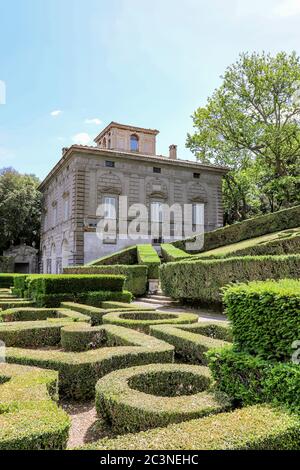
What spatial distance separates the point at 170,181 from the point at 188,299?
18.7 meters

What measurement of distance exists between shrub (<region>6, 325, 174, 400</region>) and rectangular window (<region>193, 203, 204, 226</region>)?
2866cm

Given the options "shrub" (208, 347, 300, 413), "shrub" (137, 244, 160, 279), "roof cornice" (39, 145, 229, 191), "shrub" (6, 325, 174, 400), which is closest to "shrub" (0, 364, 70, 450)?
"shrub" (6, 325, 174, 400)

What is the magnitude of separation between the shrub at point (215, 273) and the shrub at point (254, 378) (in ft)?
22.1

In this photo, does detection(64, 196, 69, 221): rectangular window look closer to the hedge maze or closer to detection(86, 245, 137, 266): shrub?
detection(86, 245, 137, 266): shrub

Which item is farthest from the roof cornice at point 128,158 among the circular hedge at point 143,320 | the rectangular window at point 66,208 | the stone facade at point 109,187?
the circular hedge at point 143,320

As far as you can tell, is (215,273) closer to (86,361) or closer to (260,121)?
(86,361)

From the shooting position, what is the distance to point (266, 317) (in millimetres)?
4184

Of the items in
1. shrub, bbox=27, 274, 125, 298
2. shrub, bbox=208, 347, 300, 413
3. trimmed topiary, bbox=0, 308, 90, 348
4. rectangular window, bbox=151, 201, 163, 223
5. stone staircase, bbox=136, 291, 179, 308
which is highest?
rectangular window, bbox=151, 201, 163, 223

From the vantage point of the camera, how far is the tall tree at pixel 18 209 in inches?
1558

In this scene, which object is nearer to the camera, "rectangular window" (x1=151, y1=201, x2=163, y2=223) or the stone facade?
the stone facade

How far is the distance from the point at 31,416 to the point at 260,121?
31.9 metres

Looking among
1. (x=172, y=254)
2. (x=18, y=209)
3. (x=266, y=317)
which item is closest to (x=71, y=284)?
(x=172, y=254)

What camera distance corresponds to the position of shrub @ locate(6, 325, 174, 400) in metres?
5.39

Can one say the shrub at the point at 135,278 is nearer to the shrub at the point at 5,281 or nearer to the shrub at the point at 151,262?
the shrub at the point at 151,262
